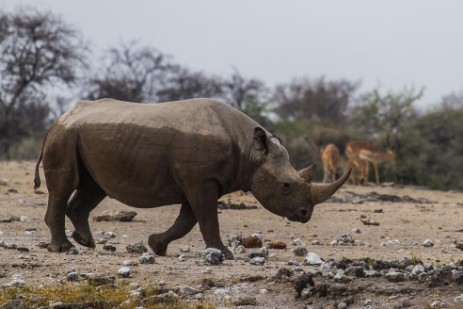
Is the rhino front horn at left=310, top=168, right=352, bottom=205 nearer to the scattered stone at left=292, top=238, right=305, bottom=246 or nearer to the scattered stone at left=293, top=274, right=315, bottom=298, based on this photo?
the scattered stone at left=292, top=238, right=305, bottom=246

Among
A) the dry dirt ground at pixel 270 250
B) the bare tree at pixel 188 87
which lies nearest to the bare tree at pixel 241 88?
the bare tree at pixel 188 87

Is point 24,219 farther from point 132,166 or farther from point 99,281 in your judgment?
point 99,281

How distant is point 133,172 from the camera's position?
36.5 feet

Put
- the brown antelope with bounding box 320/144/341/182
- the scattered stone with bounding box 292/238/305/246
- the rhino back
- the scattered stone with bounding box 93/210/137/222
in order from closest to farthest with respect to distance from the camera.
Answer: the rhino back
the scattered stone with bounding box 292/238/305/246
the scattered stone with bounding box 93/210/137/222
the brown antelope with bounding box 320/144/341/182

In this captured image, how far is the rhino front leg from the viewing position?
10.9 m

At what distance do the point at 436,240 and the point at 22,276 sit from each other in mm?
6671

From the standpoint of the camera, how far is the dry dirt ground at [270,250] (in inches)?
337

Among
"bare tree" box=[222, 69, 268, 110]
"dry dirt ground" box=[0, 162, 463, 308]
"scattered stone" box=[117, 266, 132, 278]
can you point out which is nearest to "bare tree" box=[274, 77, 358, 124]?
"bare tree" box=[222, 69, 268, 110]

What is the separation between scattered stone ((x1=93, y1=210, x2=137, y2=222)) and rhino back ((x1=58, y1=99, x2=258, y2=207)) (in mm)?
3663

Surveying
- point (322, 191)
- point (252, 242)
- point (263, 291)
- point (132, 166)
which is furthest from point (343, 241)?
point (263, 291)

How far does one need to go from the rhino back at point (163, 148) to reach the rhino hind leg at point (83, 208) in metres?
0.60

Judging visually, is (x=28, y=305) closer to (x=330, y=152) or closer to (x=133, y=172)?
(x=133, y=172)

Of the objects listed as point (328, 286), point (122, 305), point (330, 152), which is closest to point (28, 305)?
point (122, 305)

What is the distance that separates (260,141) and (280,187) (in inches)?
20.2
